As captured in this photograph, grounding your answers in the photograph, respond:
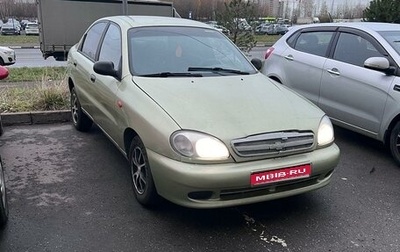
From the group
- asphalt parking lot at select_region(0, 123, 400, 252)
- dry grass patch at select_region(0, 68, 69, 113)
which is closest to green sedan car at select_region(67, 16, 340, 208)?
asphalt parking lot at select_region(0, 123, 400, 252)

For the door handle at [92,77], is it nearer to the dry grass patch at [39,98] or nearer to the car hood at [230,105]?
the car hood at [230,105]

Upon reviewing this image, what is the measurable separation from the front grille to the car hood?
0.18 ft

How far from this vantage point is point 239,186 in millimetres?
2854

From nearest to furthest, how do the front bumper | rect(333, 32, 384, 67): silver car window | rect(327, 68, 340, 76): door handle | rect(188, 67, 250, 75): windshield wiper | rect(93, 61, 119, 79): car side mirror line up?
the front bumper
rect(93, 61, 119, 79): car side mirror
rect(188, 67, 250, 75): windshield wiper
rect(333, 32, 384, 67): silver car window
rect(327, 68, 340, 76): door handle

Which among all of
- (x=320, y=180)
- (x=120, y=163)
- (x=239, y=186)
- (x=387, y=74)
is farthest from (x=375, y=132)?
(x=120, y=163)

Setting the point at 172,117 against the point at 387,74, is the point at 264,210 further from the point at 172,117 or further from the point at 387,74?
the point at 387,74

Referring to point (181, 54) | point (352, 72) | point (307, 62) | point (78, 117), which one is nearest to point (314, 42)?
point (307, 62)

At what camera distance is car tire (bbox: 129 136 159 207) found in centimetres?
322

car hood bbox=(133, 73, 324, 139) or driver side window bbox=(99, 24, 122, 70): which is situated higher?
driver side window bbox=(99, 24, 122, 70)

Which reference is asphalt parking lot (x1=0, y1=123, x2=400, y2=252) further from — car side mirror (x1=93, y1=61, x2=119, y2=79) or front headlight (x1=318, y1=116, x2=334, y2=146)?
car side mirror (x1=93, y1=61, x2=119, y2=79)

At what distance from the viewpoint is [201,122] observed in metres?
2.99

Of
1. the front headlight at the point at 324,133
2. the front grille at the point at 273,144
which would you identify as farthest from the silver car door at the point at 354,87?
the front grille at the point at 273,144

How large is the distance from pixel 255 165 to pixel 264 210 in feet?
2.46

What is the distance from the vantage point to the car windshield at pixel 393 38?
15.5 ft
